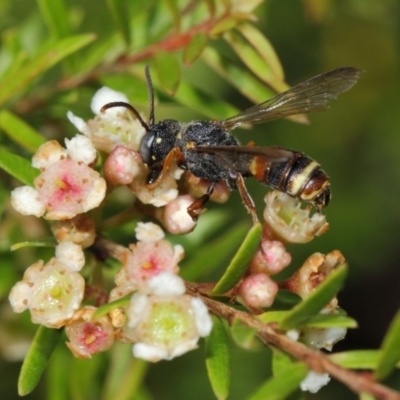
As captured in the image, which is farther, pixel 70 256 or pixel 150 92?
pixel 150 92

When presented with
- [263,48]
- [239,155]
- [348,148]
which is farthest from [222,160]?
[348,148]

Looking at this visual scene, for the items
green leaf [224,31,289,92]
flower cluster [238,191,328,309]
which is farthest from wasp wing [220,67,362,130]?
flower cluster [238,191,328,309]

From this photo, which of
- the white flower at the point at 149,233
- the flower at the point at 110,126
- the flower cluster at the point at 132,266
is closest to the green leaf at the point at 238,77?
the flower at the point at 110,126

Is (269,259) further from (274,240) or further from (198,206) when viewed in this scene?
(198,206)

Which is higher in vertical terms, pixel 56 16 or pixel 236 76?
pixel 56 16

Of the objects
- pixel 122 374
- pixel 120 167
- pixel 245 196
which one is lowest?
pixel 122 374

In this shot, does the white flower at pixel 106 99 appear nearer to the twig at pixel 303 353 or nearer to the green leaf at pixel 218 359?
the twig at pixel 303 353
